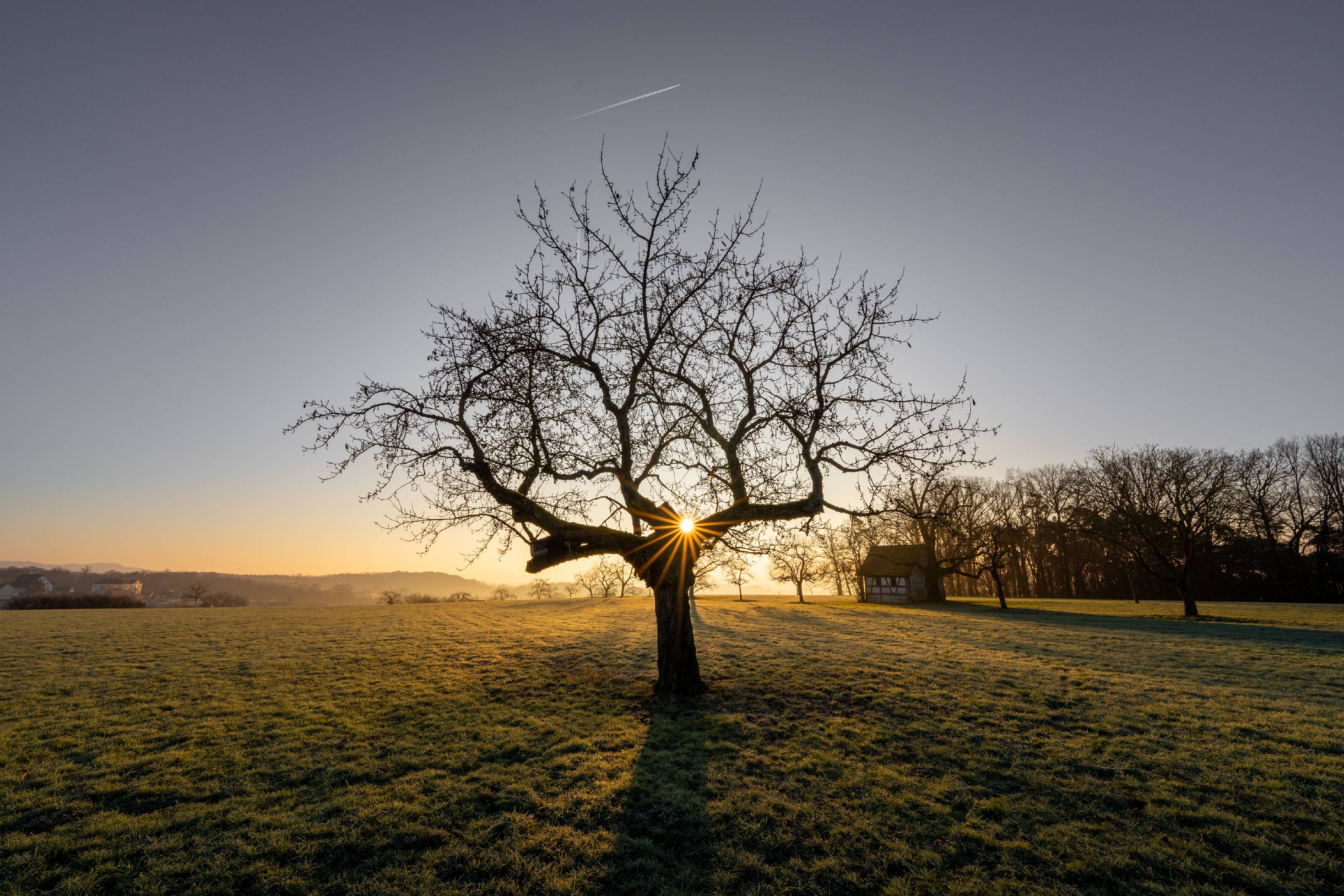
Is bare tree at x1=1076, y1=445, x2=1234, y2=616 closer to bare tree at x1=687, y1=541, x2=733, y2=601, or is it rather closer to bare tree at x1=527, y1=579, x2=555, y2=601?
bare tree at x1=687, y1=541, x2=733, y2=601

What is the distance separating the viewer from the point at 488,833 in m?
5.59

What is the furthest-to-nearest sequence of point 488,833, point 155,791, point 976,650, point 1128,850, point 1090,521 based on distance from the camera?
point 1090,521 < point 976,650 < point 155,791 < point 488,833 < point 1128,850

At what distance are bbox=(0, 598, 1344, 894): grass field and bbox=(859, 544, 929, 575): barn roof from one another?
32.5 meters

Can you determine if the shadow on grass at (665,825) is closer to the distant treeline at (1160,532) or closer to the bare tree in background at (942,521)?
the bare tree in background at (942,521)

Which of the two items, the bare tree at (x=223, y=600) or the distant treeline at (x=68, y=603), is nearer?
the distant treeline at (x=68, y=603)

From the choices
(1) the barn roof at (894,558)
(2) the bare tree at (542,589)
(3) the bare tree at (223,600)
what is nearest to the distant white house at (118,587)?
(3) the bare tree at (223,600)

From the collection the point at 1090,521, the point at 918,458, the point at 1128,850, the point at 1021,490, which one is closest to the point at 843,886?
the point at 1128,850

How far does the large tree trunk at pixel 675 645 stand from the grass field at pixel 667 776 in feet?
2.33

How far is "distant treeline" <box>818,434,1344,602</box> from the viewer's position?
33344mm

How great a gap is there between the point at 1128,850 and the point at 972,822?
1408mm

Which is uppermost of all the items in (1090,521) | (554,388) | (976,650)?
(554,388)

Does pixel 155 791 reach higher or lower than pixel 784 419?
lower

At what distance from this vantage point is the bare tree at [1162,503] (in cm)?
2977

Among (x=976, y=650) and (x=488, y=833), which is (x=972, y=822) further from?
(x=976, y=650)
